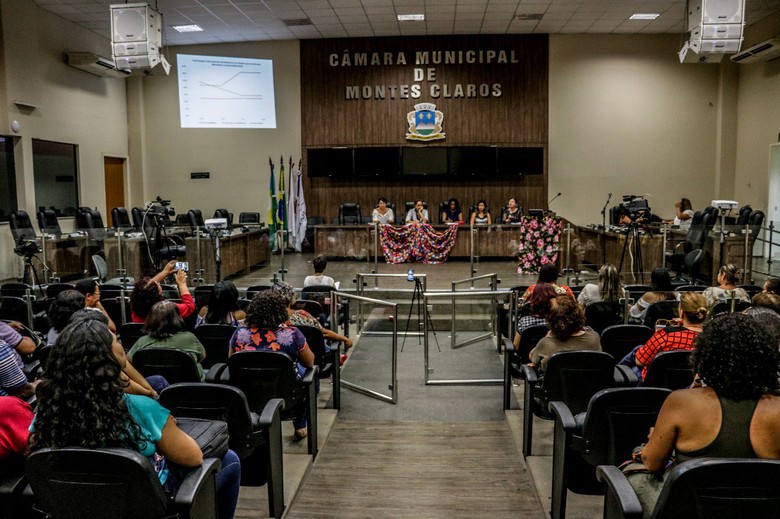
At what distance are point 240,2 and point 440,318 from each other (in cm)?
689


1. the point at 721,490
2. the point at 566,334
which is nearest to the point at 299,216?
the point at 566,334

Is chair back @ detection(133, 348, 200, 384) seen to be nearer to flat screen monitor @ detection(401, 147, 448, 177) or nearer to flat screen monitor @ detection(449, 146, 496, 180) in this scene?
flat screen monitor @ detection(401, 147, 448, 177)

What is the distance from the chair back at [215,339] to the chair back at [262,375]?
0.75 metres

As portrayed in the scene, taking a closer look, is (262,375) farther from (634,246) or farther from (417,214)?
(417,214)

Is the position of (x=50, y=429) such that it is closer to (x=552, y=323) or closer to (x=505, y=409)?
(x=552, y=323)

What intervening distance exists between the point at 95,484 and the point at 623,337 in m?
3.44

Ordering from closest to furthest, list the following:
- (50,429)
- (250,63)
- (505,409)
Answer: (50,429) → (505,409) → (250,63)

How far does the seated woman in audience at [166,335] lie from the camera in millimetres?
3541

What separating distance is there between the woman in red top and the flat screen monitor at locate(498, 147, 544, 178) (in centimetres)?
1024

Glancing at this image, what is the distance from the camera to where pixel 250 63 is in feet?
42.5

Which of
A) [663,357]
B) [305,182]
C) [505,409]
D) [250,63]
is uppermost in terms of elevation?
[250,63]

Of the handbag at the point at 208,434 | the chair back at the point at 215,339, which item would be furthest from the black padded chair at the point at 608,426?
the chair back at the point at 215,339

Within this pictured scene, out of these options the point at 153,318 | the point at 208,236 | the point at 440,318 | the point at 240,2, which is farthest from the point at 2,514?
the point at 240,2

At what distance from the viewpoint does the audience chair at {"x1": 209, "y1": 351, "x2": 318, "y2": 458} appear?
3.53 meters
